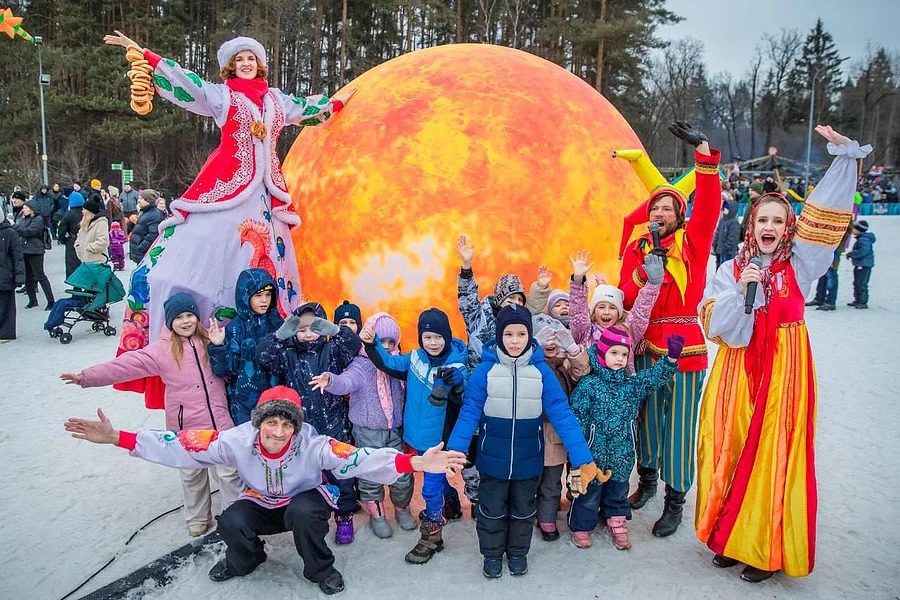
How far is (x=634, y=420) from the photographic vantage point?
3793 mm

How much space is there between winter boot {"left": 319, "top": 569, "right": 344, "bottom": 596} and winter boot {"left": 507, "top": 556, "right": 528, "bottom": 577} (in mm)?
900

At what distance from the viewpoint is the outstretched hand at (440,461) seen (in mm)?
3080

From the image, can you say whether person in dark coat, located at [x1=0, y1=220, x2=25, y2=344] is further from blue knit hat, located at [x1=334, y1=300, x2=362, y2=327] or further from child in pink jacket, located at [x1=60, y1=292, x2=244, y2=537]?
blue knit hat, located at [x1=334, y1=300, x2=362, y2=327]

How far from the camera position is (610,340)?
11.8 ft

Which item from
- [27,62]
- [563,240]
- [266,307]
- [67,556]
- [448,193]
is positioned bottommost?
[67,556]

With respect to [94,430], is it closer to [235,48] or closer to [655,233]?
[235,48]

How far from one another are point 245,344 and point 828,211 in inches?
125

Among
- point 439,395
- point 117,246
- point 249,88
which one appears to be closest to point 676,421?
point 439,395

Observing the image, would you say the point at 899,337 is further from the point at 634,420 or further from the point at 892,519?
the point at 634,420

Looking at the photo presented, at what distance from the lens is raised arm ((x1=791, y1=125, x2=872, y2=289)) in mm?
3145

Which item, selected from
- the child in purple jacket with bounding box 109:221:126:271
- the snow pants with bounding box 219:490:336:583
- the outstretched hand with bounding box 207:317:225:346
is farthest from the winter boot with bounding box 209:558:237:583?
the child in purple jacket with bounding box 109:221:126:271

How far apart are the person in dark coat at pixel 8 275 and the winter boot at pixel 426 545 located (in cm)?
771

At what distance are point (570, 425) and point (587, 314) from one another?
0.74 m

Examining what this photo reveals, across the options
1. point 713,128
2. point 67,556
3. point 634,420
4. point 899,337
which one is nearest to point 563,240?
point 634,420
